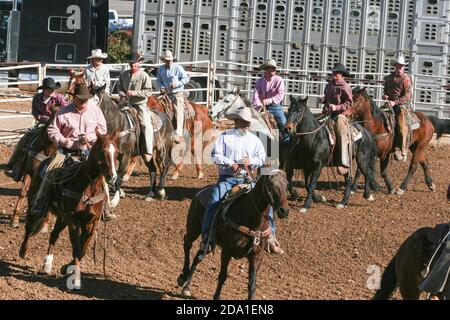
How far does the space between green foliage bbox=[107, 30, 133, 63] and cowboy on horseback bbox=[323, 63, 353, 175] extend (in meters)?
15.6

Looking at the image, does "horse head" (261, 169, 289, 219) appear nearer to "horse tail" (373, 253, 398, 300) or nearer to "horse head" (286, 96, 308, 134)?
"horse tail" (373, 253, 398, 300)

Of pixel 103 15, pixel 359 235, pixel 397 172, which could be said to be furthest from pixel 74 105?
pixel 103 15

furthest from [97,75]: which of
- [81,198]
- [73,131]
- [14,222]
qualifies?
[81,198]

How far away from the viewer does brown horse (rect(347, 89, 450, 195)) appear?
18984 mm

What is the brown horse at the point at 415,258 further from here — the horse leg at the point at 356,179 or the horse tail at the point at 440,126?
the horse tail at the point at 440,126

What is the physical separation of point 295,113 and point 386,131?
3.00 meters

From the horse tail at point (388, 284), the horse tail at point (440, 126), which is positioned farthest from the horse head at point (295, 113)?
the horse tail at point (388, 284)

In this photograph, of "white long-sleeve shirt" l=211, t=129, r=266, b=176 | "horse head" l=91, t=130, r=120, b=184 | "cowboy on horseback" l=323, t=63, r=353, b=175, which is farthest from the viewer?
"cowboy on horseback" l=323, t=63, r=353, b=175

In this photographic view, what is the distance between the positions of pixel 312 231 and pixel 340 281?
2.11 m

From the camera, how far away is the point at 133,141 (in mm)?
17812

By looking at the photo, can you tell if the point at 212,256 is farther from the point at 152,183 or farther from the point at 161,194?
the point at 152,183

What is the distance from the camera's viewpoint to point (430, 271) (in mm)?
10289

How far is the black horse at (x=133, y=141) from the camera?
1716 centimetres

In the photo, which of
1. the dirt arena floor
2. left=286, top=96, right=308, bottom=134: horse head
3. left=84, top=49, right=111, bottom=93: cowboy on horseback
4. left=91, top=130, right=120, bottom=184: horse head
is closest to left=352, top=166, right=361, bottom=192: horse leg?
the dirt arena floor
